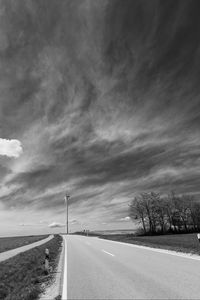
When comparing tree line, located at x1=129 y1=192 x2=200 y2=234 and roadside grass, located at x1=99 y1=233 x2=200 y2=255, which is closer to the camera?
roadside grass, located at x1=99 y1=233 x2=200 y2=255

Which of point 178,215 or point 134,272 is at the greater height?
point 178,215

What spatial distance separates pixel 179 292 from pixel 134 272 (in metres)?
3.57

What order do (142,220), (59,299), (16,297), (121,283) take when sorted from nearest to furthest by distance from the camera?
(59,299) < (16,297) < (121,283) < (142,220)

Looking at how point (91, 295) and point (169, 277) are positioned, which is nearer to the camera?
point (91, 295)

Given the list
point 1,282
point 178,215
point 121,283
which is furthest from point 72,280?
point 178,215

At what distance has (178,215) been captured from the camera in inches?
2992

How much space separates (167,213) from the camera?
75.3 metres

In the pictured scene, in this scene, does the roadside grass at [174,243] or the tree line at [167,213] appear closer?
the roadside grass at [174,243]

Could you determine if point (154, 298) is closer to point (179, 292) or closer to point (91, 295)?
point (179, 292)

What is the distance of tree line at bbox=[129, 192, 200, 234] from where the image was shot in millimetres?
71438

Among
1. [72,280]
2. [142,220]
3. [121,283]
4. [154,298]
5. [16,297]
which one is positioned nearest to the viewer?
[154,298]

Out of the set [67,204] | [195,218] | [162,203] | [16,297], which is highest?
[67,204]

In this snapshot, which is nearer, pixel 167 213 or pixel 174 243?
pixel 174 243

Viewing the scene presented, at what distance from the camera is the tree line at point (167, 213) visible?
71.4 meters
